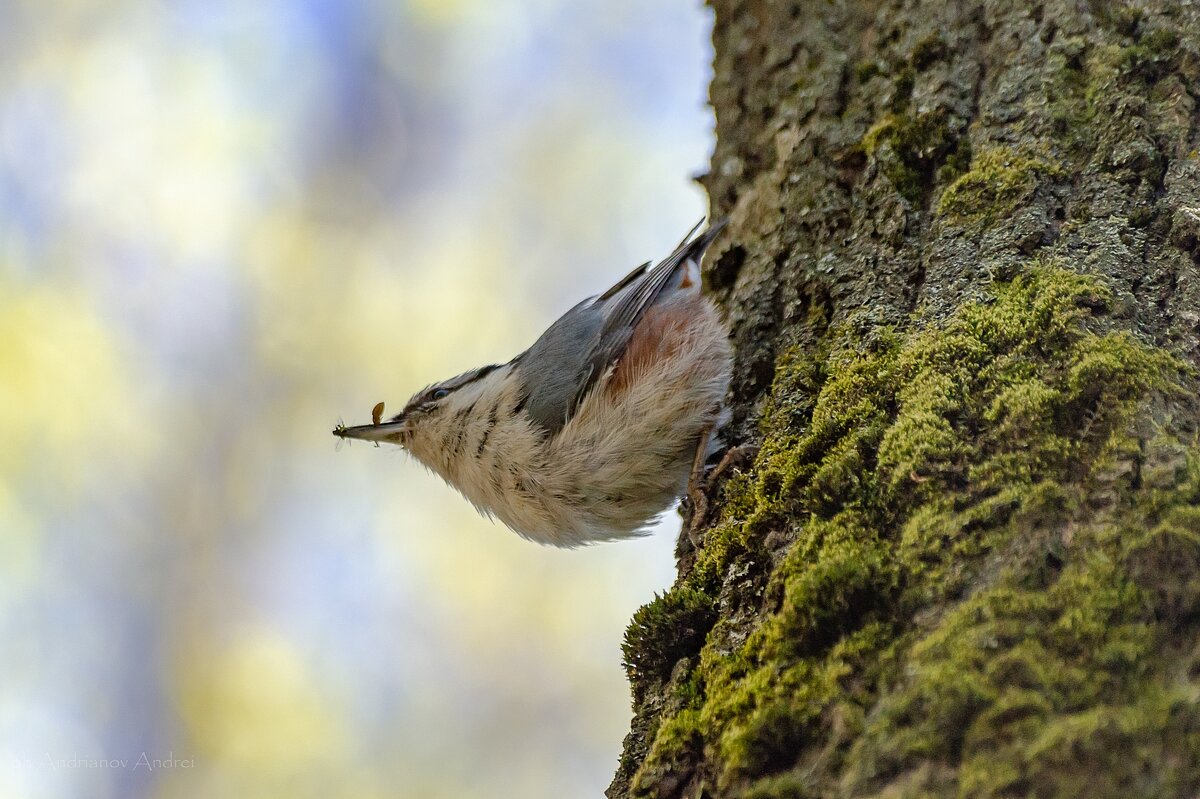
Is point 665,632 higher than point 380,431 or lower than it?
lower

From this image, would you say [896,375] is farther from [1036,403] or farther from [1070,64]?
[1070,64]

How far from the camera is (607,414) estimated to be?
9.62ft

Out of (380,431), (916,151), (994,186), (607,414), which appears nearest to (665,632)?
(607,414)

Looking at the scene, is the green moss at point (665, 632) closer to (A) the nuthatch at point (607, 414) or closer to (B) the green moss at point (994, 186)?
(A) the nuthatch at point (607, 414)

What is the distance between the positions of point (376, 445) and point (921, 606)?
2.81m

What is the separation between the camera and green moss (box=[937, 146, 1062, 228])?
2.15 metres

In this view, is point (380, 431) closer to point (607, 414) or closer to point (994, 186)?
point (607, 414)

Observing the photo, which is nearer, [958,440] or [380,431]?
[958,440]

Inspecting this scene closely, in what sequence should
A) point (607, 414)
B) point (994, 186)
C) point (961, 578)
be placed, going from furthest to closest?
point (607, 414)
point (994, 186)
point (961, 578)

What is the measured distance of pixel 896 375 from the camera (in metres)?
1.96

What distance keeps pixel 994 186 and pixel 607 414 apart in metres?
1.29

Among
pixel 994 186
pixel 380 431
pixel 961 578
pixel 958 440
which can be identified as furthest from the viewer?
pixel 380 431

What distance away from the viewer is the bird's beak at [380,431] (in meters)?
3.73

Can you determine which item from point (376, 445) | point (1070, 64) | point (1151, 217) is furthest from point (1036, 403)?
point (376, 445)
